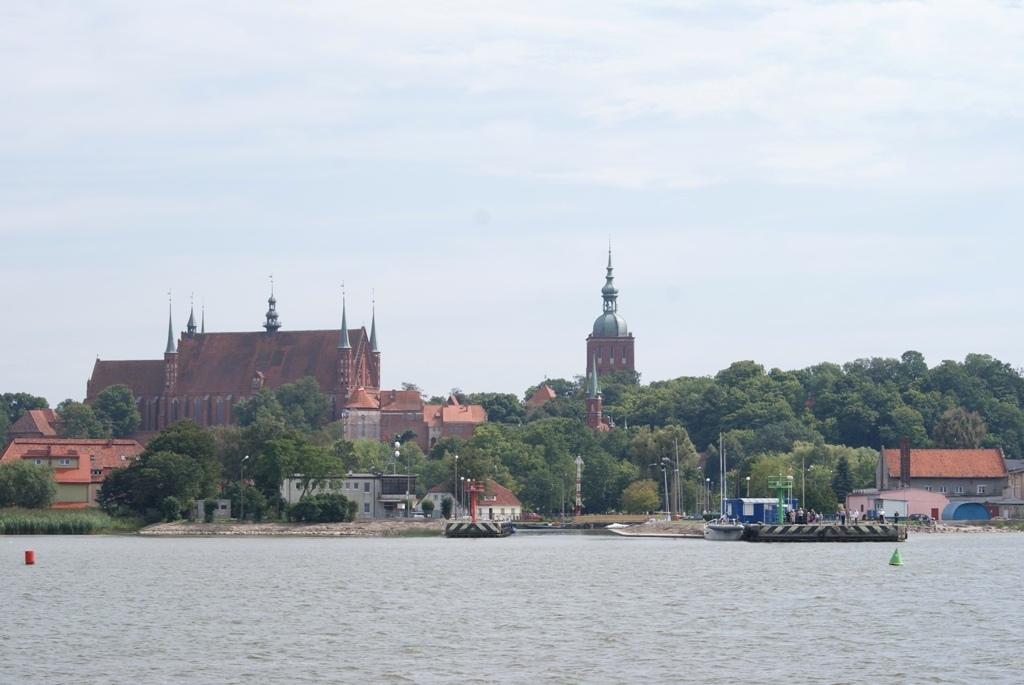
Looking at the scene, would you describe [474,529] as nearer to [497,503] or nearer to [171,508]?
[171,508]

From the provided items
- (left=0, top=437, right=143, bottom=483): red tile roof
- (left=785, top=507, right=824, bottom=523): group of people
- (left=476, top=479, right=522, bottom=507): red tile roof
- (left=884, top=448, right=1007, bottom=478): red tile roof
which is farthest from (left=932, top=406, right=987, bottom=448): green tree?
(left=0, top=437, right=143, bottom=483): red tile roof

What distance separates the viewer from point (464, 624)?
2159 inches

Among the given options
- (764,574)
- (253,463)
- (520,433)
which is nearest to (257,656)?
(764,574)

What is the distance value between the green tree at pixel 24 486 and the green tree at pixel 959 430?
92.5 metres

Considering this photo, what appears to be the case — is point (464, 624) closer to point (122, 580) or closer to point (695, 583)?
point (695, 583)

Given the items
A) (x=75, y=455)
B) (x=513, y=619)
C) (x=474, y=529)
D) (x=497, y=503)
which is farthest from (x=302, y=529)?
(x=513, y=619)

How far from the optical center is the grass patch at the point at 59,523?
129m

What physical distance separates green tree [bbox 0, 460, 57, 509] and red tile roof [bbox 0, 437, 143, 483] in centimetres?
1394

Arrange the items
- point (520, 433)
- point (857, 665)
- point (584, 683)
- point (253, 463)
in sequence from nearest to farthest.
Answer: point (584, 683) < point (857, 665) < point (253, 463) < point (520, 433)

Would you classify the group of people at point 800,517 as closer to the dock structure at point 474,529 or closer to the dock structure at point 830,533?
the dock structure at point 830,533

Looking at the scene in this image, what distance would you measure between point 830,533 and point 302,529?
1651 inches

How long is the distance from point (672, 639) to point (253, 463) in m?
104

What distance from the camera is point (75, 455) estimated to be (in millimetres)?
155375

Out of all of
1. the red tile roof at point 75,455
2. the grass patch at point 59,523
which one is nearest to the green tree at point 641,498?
the red tile roof at point 75,455
